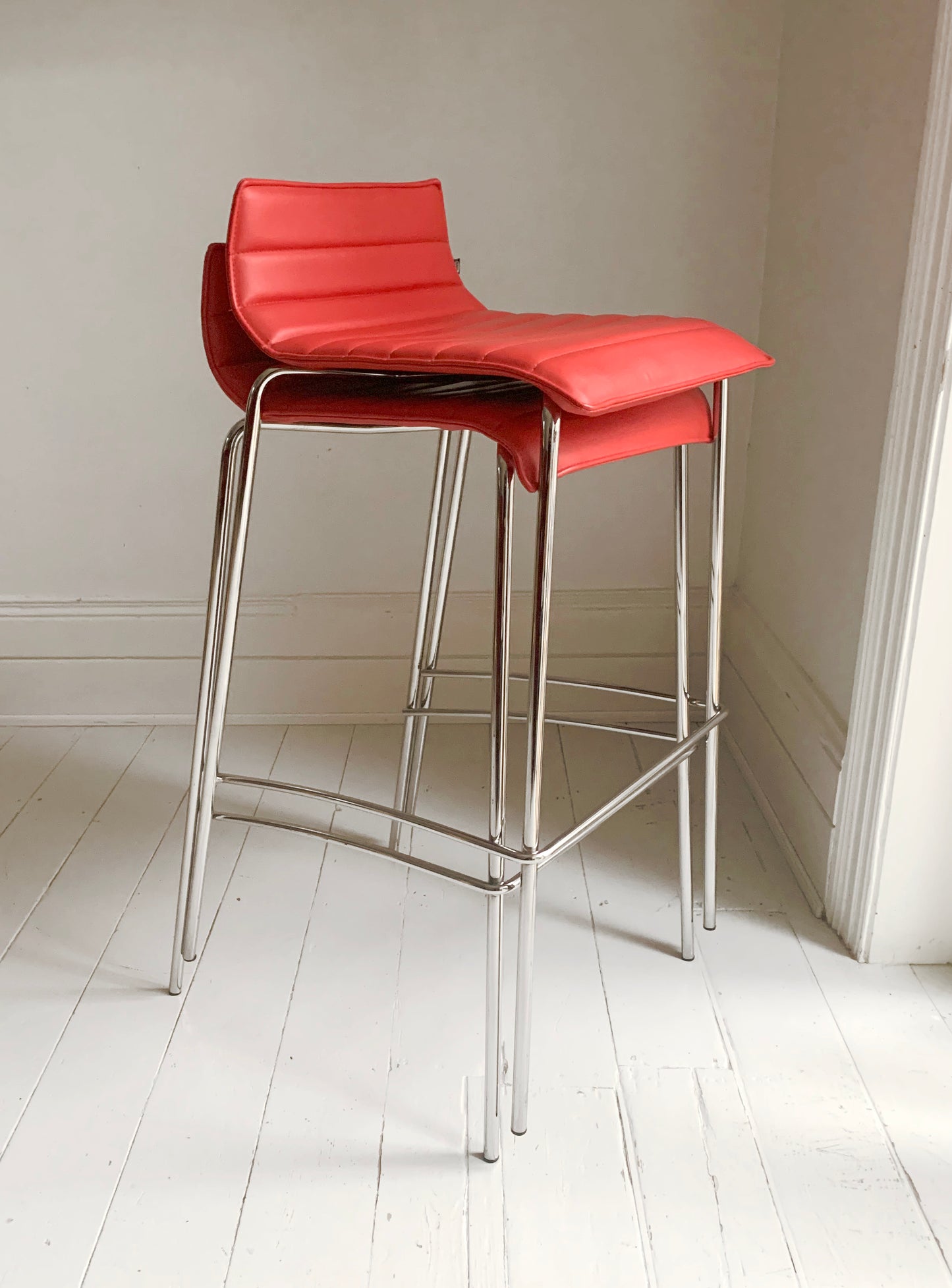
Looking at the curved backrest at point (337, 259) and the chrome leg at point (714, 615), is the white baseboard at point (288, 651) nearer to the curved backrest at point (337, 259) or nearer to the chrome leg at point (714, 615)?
the chrome leg at point (714, 615)

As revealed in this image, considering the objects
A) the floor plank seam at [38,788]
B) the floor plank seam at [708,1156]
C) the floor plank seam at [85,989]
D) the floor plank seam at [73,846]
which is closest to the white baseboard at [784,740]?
the floor plank seam at [708,1156]

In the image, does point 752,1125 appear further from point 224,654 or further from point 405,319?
point 405,319

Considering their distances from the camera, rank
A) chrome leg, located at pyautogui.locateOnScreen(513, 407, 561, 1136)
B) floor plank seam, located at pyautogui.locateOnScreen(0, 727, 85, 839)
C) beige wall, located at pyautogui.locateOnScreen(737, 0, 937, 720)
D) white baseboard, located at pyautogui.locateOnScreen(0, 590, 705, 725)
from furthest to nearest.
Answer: white baseboard, located at pyautogui.locateOnScreen(0, 590, 705, 725) → floor plank seam, located at pyautogui.locateOnScreen(0, 727, 85, 839) → beige wall, located at pyautogui.locateOnScreen(737, 0, 937, 720) → chrome leg, located at pyautogui.locateOnScreen(513, 407, 561, 1136)

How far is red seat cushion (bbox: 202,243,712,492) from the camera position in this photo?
109 cm

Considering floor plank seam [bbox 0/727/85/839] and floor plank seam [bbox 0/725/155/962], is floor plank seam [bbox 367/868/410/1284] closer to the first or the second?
floor plank seam [bbox 0/725/155/962]

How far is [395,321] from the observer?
1.29m

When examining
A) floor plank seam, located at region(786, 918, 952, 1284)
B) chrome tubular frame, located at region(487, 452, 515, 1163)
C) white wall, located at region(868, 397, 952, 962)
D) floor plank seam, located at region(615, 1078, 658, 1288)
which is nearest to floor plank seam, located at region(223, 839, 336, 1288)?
chrome tubular frame, located at region(487, 452, 515, 1163)

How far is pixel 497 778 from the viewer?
1.09m

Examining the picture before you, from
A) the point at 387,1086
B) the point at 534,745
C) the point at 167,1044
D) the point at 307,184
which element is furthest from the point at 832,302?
the point at 167,1044

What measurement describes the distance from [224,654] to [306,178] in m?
1.07

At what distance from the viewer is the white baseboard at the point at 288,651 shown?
220 centimetres

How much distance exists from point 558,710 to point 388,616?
0.38 metres

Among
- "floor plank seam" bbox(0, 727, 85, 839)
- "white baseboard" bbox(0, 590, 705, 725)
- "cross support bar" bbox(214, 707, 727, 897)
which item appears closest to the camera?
"cross support bar" bbox(214, 707, 727, 897)

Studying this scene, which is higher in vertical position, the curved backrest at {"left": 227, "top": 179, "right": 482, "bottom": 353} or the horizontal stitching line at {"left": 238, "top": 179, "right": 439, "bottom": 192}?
the horizontal stitching line at {"left": 238, "top": 179, "right": 439, "bottom": 192}
